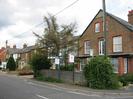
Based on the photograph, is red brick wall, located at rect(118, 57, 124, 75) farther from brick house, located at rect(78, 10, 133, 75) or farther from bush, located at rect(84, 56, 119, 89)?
bush, located at rect(84, 56, 119, 89)

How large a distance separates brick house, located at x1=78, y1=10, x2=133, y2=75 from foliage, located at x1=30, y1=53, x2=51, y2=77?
486 cm

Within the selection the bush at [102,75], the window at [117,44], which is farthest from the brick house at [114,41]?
the bush at [102,75]

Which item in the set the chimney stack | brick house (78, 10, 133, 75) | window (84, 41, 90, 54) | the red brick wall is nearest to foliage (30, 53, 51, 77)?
brick house (78, 10, 133, 75)

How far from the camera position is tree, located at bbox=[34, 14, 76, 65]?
3347 centimetres

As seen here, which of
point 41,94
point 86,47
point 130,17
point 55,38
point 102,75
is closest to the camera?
point 41,94

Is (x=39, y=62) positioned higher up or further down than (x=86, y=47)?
further down

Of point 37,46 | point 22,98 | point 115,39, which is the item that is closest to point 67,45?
point 37,46

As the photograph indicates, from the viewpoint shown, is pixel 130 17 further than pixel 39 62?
Yes

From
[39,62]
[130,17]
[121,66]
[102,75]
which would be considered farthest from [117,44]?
[102,75]

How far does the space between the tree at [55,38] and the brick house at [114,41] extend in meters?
3.79

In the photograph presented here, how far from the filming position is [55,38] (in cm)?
3331

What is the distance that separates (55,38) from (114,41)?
876cm

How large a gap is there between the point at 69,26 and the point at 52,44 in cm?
313

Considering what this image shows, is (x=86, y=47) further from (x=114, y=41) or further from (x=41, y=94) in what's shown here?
(x=41, y=94)
